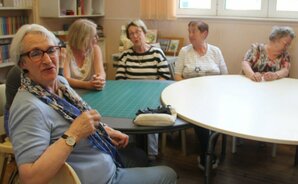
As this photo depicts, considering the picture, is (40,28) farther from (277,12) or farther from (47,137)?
(277,12)

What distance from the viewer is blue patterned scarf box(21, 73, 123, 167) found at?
1.33m

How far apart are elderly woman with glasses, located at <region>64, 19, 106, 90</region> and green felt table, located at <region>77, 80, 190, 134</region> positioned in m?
0.18

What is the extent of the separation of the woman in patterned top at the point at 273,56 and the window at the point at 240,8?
0.76 m

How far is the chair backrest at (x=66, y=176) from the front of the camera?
1188 mm

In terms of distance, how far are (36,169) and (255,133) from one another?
3.14 feet

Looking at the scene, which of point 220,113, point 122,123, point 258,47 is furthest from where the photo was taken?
point 258,47

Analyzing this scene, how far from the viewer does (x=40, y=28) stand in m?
1.38

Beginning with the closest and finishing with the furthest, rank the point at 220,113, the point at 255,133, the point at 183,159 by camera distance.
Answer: the point at 255,133 < the point at 220,113 < the point at 183,159

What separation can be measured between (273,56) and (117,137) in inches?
75.6

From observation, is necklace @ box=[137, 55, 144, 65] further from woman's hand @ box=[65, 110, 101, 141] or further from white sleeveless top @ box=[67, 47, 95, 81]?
woman's hand @ box=[65, 110, 101, 141]

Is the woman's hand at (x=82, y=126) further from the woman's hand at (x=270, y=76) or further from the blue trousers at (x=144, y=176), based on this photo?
the woman's hand at (x=270, y=76)

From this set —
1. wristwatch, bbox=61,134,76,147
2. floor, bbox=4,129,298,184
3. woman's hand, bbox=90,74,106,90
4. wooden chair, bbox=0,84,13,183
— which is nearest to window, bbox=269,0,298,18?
floor, bbox=4,129,298,184

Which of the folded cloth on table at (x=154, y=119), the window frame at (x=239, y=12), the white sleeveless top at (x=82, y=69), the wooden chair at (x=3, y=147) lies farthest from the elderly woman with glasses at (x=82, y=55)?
the window frame at (x=239, y=12)

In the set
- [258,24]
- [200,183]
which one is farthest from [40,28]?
[258,24]
